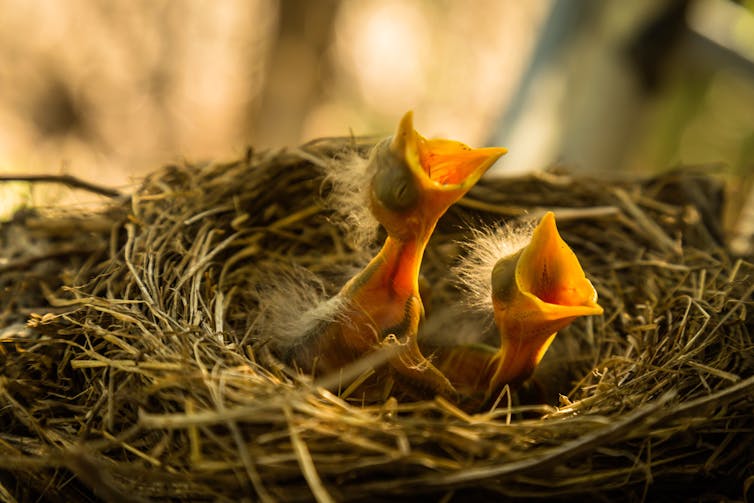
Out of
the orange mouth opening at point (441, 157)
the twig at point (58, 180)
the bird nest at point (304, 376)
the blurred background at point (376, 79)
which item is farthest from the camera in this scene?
the blurred background at point (376, 79)

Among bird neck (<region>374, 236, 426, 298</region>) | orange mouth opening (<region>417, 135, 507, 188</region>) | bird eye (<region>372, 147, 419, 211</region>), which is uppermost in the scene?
orange mouth opening (<region>417, 135, 507, 188</region>)

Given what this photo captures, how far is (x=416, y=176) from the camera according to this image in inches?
26.5

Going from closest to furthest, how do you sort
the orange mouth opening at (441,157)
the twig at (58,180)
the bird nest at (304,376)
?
the bird nest at (304,376), the orange mouth opening at (441,157), the twig at (58,180)

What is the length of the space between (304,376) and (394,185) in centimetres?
20

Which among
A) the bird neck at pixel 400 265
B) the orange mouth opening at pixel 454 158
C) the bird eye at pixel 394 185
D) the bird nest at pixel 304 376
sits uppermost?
the orange mouth opening at pixel 454 158

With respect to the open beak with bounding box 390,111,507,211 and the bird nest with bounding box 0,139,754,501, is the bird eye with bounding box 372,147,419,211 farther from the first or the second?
the bird nest with bounding box 0,139,754,501

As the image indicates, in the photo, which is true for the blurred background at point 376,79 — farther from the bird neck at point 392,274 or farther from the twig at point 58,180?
the bird neck at point 392,274

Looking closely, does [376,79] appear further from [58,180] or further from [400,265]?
[400,265]

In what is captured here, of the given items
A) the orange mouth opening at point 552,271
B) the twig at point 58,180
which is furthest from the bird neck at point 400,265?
the twig at point 58,180

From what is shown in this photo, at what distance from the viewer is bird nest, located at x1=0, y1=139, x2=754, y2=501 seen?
1.82 feet

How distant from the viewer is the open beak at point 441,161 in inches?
26.4

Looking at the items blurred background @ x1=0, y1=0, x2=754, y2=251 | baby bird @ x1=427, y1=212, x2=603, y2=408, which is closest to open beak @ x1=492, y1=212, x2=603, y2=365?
baby bird @ x1=427, y1=212, x2=603, y2=408

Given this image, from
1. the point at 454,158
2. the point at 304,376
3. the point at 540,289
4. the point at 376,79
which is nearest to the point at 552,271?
the point at 540,289

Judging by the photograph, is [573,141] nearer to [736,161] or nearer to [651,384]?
[736,161]
